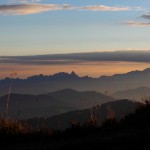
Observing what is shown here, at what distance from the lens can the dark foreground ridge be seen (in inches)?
375

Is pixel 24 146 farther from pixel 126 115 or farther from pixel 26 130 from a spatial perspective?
pixel 126 115

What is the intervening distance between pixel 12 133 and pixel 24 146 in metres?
1.16

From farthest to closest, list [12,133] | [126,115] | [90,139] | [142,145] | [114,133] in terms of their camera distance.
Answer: [126,115] → [12,133] → [114,133] → [90,139] → [142,145]

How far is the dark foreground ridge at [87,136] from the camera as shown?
9.52 meters

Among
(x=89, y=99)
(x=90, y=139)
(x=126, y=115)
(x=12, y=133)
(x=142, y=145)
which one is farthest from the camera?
(x=89, y=99)

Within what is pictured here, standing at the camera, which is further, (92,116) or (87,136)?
(92,116)

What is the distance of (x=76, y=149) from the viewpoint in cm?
944

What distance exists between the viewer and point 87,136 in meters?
11.0

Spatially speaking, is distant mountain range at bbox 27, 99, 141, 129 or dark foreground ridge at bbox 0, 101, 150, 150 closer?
dark foreground ridge at bbox 0, 101, 150, 150

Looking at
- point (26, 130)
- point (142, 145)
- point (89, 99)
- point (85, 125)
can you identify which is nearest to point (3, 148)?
point (26, 130)

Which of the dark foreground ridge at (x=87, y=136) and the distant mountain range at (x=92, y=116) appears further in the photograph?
the distant mountain range at (x=92, y=116)

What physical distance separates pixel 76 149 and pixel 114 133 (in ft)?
5.49

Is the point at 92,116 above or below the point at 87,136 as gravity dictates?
above

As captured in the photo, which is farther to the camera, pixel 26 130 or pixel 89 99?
pixel 89 99
